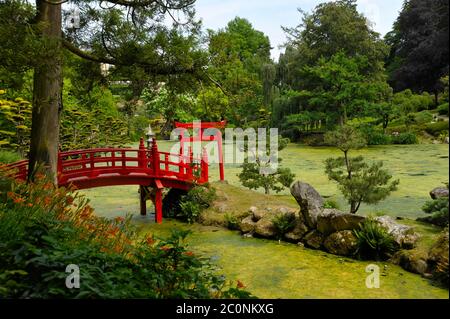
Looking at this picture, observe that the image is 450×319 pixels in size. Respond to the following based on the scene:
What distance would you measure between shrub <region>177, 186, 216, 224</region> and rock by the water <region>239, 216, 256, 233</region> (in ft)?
4.64

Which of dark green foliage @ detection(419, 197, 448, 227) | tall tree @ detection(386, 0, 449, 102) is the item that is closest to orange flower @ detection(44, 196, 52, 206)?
dark green foliage @ detection(419, 197, 448, 227)

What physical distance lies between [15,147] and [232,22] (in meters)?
30.9

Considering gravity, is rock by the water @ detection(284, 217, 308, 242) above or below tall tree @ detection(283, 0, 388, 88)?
below

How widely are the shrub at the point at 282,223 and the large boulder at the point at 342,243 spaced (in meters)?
1.00

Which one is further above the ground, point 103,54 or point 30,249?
point 103,54

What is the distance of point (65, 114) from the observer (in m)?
17.2

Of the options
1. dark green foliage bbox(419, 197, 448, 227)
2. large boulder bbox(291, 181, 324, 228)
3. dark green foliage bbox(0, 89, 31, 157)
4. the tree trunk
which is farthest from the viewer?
dark green foliage bbox(0, 89, 31, 157)

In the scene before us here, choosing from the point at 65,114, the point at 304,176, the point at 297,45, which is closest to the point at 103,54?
the point at 304,176

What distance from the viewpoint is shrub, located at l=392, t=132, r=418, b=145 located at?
24.8 m

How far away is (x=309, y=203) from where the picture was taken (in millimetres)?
7926

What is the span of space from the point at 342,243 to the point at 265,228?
5.87 ft

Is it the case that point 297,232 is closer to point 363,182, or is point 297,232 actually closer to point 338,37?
point 363,182

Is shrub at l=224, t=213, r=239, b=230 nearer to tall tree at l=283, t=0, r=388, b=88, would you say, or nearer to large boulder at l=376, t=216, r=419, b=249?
large boulder at l=376, t=216, r=419, b=249

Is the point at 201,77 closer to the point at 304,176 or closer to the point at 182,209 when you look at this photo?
the point at 182,209
